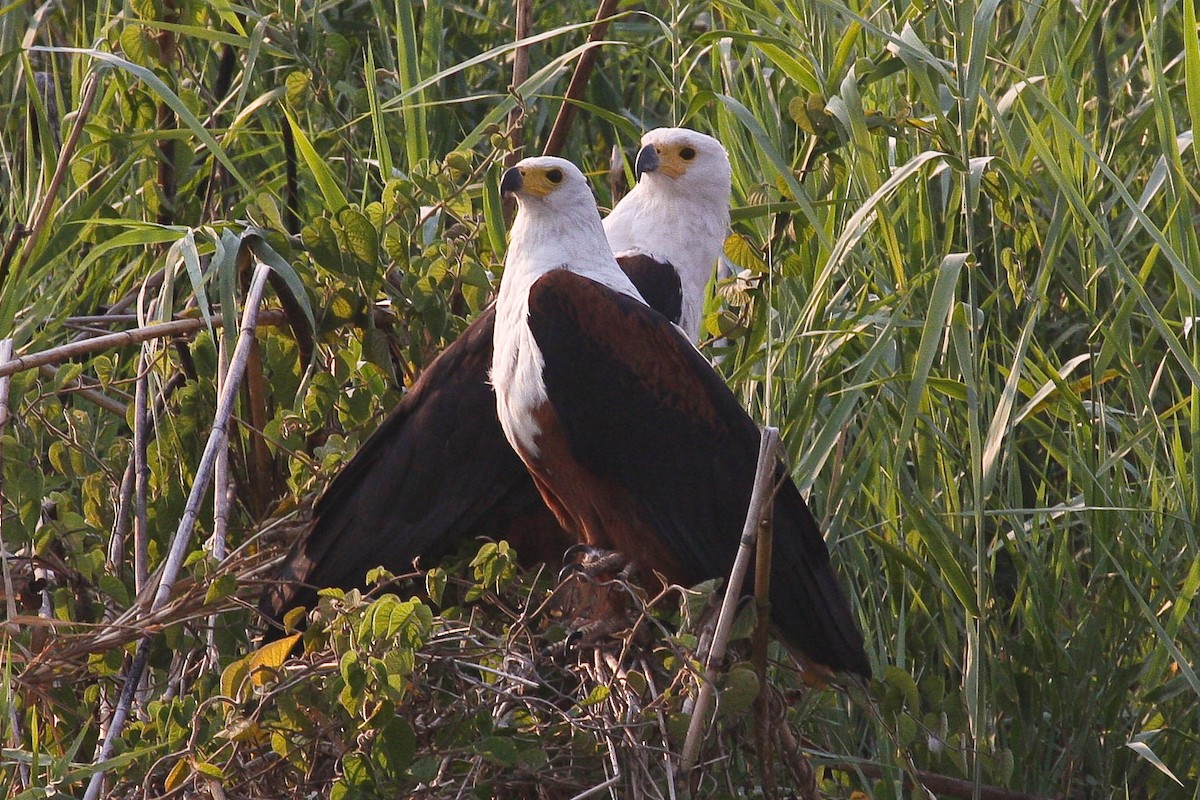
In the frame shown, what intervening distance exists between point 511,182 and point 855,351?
87 centimetres

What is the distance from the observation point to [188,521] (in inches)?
101

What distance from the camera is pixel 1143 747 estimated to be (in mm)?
2590

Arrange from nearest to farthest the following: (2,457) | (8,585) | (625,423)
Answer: (8,585)
(2,457)
(625,423)

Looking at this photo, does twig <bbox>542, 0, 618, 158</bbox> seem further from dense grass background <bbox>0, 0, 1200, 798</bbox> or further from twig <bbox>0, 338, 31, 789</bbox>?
twig <bbox>0, 338, 31, 789</bbox>

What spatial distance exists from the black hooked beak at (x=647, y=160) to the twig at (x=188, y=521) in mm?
937

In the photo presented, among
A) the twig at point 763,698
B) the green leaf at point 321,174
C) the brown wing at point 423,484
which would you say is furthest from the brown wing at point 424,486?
the twig at point 763,698

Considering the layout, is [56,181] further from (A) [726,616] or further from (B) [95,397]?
(A) [726,616]

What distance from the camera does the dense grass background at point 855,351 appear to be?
260cm

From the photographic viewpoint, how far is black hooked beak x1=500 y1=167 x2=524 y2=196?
2.95 meters

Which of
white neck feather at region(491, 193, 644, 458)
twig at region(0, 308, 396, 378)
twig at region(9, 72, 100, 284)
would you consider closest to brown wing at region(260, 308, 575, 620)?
white neck feather at region(491, 193, 644, 458)

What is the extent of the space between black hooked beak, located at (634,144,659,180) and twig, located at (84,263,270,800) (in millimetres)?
937

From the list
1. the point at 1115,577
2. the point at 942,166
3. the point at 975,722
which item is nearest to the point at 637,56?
the point at 942,166

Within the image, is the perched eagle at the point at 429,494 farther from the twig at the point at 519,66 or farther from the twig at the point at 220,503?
the twig at the point at 519,66

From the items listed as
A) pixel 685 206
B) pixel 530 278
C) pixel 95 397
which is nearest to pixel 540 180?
pixel 530 278
